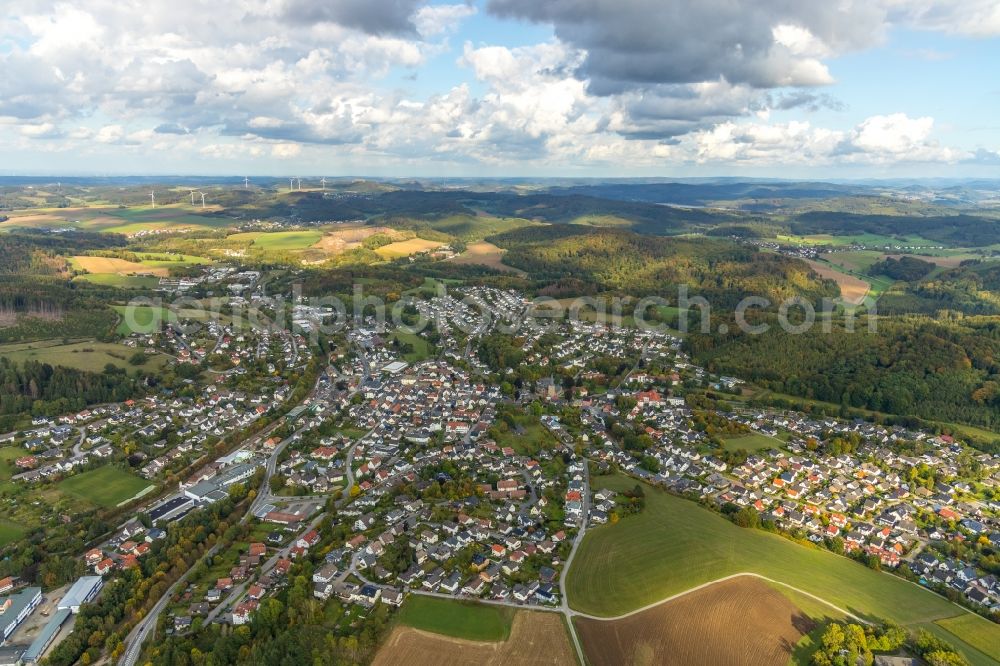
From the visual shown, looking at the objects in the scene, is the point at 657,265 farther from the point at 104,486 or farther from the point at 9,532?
the point at 9,532

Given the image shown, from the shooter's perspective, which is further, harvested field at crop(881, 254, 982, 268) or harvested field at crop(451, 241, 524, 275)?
harvested field at crop(451, 241, 524, 275)

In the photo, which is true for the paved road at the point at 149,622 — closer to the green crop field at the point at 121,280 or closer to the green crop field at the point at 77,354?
the green crop field at the point at 77,354

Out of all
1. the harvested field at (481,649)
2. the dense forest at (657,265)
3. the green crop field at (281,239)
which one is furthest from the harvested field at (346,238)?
the harvested field at (481,649)

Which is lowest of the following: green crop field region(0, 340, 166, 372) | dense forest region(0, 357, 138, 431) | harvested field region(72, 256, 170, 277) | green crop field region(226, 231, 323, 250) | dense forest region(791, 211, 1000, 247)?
dense forest region(0, 357, 138, 431)

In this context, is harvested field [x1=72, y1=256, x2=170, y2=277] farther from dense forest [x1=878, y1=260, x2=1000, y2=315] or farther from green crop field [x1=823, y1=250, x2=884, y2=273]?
green crop field [x1=823, y1=250, x2=884, y2=273]

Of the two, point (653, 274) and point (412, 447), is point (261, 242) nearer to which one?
point (653, 274)

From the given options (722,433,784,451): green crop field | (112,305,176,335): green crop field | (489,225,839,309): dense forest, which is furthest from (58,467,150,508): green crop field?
(489,225,839,309): dense forest

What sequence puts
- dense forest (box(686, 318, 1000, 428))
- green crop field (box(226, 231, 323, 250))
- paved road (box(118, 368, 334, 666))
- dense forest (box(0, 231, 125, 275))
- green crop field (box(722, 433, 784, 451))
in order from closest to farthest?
paved road (box(118, 368, 334, 666))
green crop field (box(722, 433, 784, 451))
dense forest (box(686, 318, 1000, 428))
dense forest (box(0, 231, 125, 275))
green crop field (box(226, 231, 323, 250))

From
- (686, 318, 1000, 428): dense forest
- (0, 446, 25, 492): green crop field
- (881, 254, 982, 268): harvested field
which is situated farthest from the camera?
(881, 254, 982, 268): harvested field

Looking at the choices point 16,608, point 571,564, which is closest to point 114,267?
point 16,608
